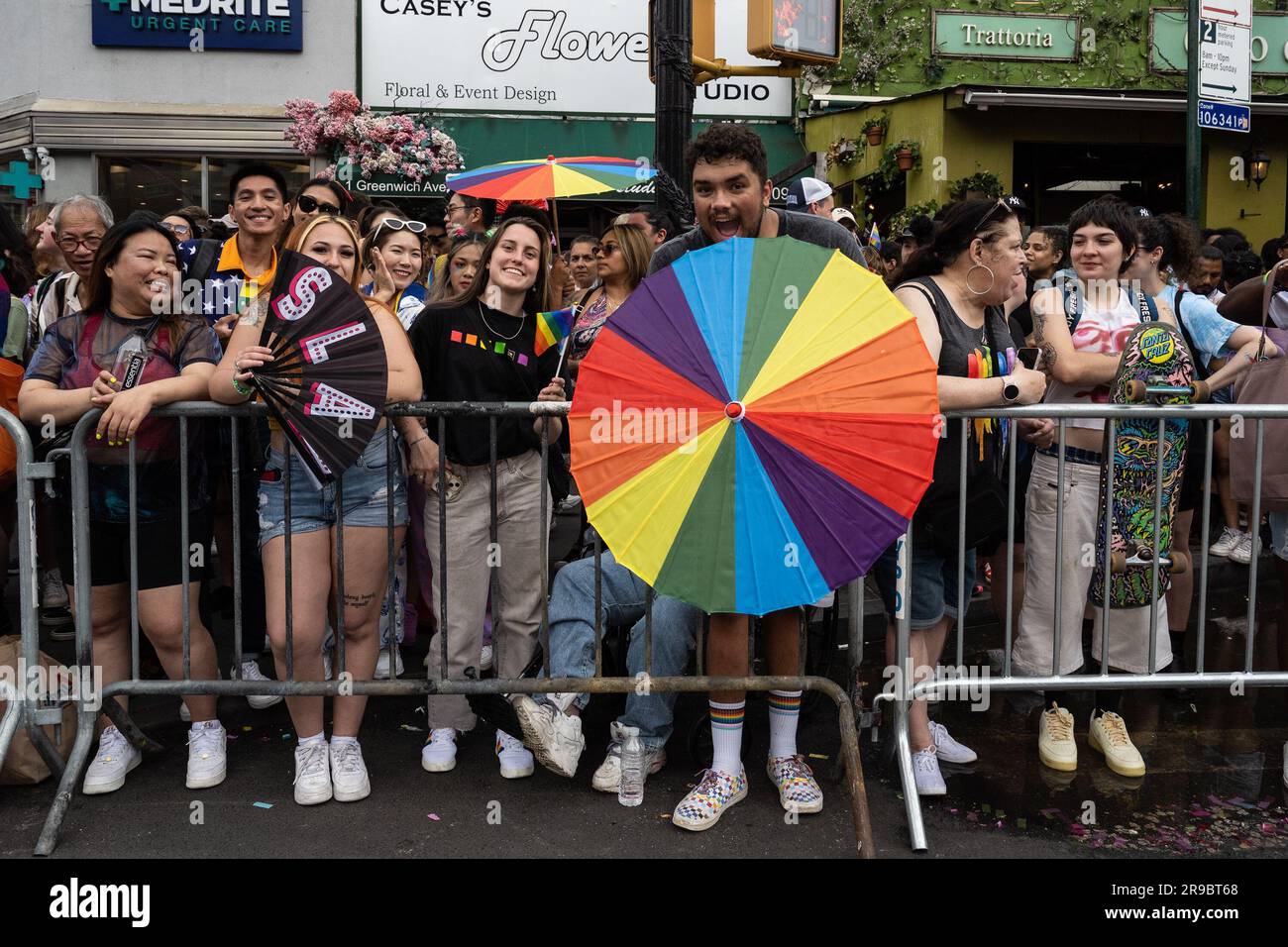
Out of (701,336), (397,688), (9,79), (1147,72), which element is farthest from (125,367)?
(1147,72)

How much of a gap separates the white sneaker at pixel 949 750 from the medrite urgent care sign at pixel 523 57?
11849 mm

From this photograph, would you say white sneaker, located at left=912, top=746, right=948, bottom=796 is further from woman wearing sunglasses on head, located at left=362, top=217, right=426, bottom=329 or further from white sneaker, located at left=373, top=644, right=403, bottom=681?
woman wearing sunglasses on head, located at left=362, top=217, right=426, bottom=329

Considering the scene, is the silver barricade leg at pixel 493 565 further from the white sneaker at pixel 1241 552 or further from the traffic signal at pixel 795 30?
the white sneaker at pixel 1241 552

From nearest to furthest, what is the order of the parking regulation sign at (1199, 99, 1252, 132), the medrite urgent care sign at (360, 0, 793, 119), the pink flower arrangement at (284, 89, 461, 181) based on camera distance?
the parking regulation sign at (1199, 99, 1252, 132) → the pink flower arrangement at (284, 89, 461, 181) → the medrite urgent care sign at (360, 0, 793, 119)

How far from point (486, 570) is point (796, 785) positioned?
1451 millimetres

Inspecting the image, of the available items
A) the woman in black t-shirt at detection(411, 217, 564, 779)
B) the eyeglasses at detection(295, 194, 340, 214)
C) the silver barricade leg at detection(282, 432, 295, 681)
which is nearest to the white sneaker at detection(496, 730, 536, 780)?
the woman in black t-shirt at detection(411, 217, 564, 779)

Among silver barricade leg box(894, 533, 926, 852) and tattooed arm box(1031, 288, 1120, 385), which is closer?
silver barricade leg box(894, 533, 926, 852)

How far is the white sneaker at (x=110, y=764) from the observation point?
4133 millimetres

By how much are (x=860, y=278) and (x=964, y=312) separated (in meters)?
0.92

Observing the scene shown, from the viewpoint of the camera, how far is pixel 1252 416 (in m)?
4.22

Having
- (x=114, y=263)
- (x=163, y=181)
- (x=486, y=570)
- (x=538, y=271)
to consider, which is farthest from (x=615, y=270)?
(x=163, y=181)

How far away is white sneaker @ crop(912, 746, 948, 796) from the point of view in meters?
4.17

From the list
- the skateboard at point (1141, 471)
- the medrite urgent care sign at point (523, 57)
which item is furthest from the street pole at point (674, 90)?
the medrite urgent care sign at point (523, 57)

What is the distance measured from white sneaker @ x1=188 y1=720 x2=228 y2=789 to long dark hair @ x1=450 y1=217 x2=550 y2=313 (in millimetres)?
1897
